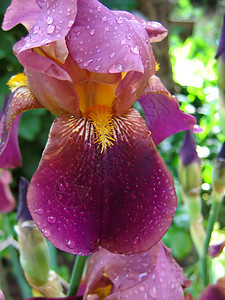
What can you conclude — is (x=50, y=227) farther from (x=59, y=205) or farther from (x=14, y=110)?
(x=14, y=110)

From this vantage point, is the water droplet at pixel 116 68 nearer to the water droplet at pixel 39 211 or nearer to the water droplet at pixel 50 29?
the water droplet at pixel 50 29

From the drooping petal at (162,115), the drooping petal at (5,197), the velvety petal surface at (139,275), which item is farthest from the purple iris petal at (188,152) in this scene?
the drooping petal at (5,197)

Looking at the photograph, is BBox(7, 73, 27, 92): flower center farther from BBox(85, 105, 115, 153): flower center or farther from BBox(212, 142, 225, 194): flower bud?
BBox(212, 142, 225, 194): flower bud

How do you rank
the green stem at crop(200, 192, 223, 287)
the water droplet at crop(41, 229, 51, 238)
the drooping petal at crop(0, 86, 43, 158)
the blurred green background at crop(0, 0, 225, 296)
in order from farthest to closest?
the blurred green background at crop(0, 0, 225, 296)
the green stem at crop(200, 192, 223, 287)
the drooping petal at crop(0, 86, 43, 158)
the water droplet at crop(41, 229, 51, 238)

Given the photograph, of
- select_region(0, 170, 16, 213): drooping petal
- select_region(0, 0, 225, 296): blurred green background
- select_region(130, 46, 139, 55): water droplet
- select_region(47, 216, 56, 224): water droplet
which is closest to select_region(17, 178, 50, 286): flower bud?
select_region(47, 216, 56, 224): water droplet

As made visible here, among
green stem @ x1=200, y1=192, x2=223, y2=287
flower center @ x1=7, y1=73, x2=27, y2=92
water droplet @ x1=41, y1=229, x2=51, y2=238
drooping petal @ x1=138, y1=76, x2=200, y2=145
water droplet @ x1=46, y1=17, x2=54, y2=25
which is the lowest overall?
green stem @ x1=200, y1=192, x2=223, y2=287

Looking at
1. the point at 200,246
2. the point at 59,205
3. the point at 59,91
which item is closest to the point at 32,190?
the point at 59,205

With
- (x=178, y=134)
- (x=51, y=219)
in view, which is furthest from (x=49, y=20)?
(x=178, y=134)

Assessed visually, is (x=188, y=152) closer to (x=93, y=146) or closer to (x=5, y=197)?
(x=93, y=146)
